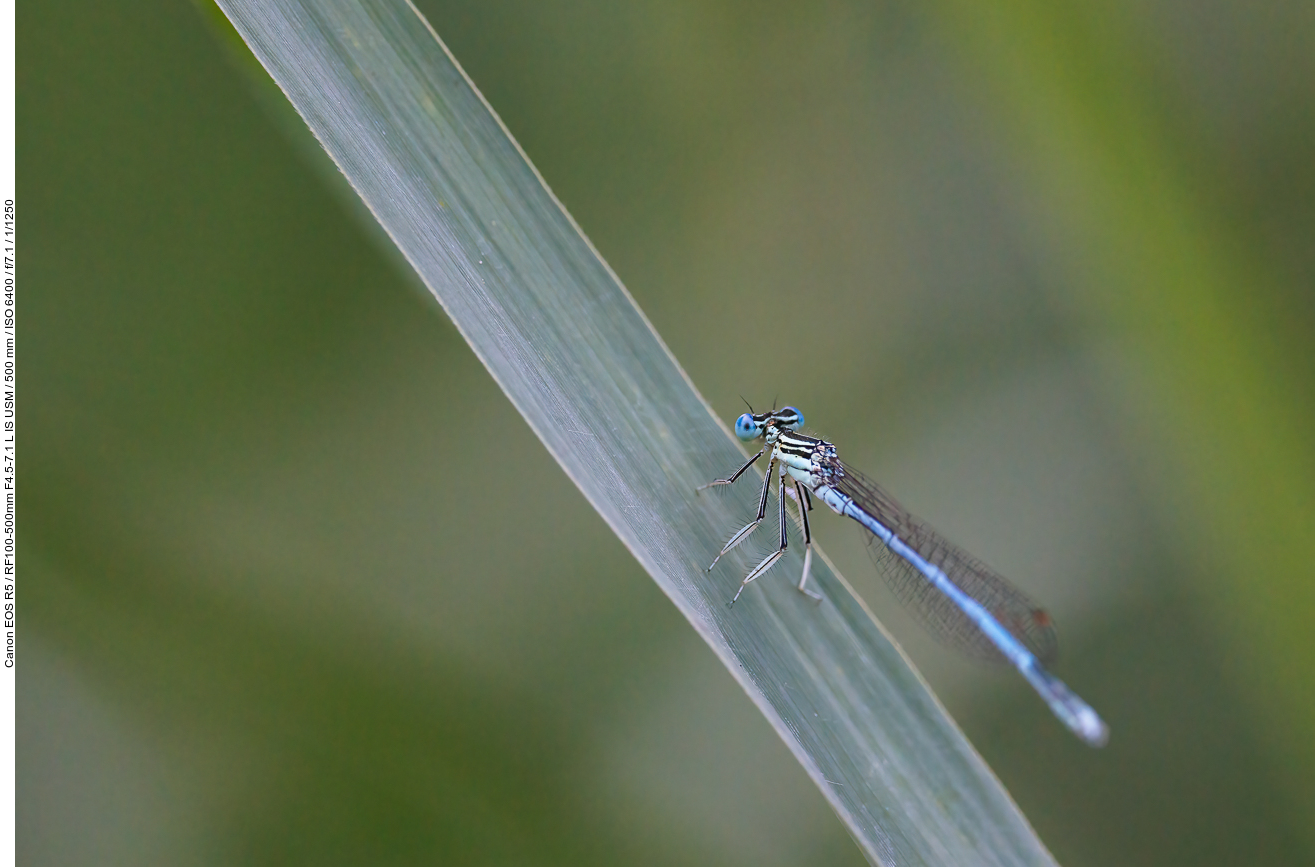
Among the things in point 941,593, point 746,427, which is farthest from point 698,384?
point 941,593

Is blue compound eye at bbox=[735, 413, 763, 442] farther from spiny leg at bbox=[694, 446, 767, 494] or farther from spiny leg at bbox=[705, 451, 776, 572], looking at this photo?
spiny leg at bbox=[694, 446, 767, 494]

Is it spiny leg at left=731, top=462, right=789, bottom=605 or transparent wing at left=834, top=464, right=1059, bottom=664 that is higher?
spiny leg at left=731, top=462, right=789, bottom=605

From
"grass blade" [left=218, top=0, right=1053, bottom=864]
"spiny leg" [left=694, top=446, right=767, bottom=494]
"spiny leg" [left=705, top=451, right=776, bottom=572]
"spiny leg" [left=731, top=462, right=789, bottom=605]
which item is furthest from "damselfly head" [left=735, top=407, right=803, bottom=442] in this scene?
"grass blade" [left=218, top=0, right=1053, bottom=864]

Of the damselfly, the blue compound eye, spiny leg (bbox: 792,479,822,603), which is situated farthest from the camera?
the blue compound eye

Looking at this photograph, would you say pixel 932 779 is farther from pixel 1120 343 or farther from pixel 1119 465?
pixel 1119 465

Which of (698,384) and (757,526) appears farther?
(698,384)

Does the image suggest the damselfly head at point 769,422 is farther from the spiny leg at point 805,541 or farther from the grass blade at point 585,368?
the grass blade at point 585,368

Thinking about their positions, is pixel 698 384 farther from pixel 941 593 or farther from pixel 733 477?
pixel 941 593
